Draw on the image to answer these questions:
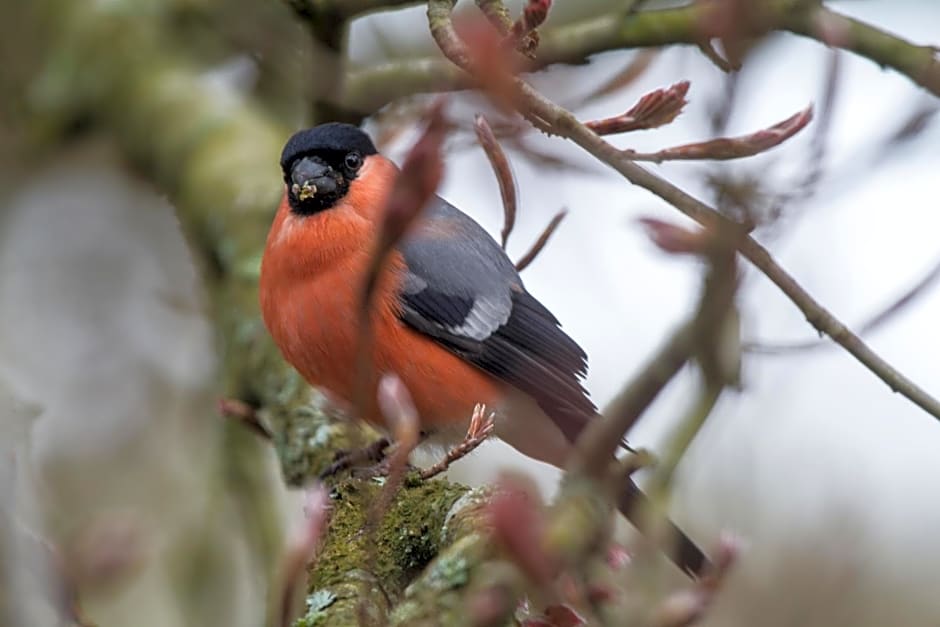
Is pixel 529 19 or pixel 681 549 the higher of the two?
pixel 529 19

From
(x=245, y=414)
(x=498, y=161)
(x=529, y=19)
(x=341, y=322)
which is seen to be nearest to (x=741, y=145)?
(x=529, y=19)

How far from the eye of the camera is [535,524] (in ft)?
5.14

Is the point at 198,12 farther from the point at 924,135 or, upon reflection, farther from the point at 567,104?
the point at 924,135

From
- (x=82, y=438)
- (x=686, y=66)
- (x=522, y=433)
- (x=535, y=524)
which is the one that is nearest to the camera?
(x=535, y=524)

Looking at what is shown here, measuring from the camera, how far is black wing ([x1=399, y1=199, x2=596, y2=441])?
3.88 m

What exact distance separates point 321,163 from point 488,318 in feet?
2.43

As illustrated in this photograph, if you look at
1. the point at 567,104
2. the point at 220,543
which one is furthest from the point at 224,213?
the point at 567,104

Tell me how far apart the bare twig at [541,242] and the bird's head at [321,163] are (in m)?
0.70

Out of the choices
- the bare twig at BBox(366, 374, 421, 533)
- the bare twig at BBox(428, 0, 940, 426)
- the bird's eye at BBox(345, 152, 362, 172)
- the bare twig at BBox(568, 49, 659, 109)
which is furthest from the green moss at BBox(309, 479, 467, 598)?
the bird's eye at BBox(345, 152, 362, 172)

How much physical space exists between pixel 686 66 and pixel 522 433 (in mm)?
1415

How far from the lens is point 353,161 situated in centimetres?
401

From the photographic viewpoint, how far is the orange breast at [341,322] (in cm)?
367

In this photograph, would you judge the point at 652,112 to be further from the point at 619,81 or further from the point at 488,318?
the point at 488,318

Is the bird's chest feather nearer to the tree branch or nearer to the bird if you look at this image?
the bird
